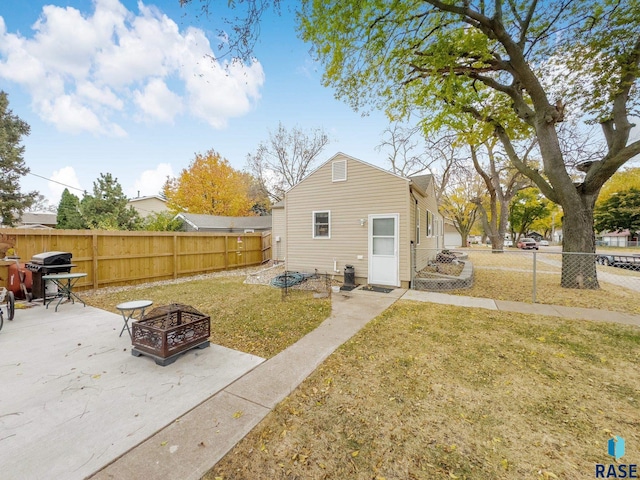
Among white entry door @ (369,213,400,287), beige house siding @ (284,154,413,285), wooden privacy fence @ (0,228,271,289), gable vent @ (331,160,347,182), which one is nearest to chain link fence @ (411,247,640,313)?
white entry door @ (369,213,400,287)

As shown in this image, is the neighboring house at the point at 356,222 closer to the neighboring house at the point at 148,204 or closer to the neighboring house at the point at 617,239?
the neighboring house at the point at 148,204

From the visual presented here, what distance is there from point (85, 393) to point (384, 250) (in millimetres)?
7240

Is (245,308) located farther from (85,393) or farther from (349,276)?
(349,276)

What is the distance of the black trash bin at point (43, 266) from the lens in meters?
5.80

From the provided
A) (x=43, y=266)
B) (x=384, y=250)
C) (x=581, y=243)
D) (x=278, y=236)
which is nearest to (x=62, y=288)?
(x=43, y=266)

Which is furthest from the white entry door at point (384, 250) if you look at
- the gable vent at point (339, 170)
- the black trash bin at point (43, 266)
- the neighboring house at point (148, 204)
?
the neighboring house at point (148, 204)

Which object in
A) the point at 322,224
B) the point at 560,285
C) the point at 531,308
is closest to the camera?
the point at 531,308

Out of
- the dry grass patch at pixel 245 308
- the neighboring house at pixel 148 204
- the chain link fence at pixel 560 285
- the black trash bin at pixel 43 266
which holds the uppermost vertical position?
the neighboring house at pixel 148 204

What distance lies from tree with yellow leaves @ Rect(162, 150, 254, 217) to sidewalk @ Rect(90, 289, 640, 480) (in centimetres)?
2424

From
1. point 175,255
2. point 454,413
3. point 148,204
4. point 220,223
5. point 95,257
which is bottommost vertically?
point 454,413

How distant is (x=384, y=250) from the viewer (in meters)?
8.15

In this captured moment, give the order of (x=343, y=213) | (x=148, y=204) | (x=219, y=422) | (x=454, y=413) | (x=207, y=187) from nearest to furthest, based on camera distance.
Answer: (x=219, y=422) → (x=454, y=413) → (x=343, y=213) → (x=207, y=187) → (x=148, y=204)

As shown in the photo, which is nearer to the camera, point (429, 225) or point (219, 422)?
point (219, 422)

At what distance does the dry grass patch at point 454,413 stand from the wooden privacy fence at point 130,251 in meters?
7.95
